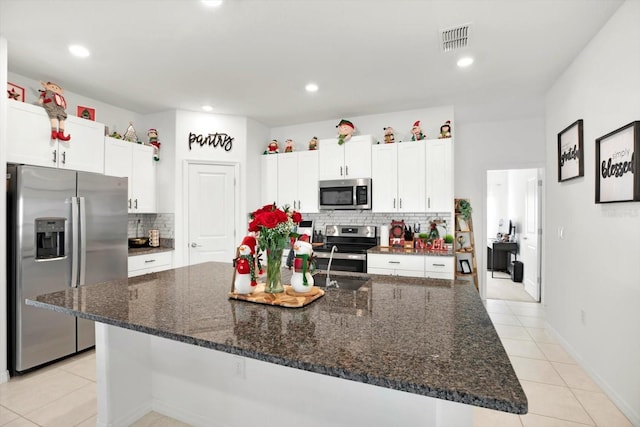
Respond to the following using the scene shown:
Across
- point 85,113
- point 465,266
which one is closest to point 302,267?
point 85,113

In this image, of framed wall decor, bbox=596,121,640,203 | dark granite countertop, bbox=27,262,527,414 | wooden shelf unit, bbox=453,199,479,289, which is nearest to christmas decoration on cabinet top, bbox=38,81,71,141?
dark granite countertop, bbox=27,262,527,414

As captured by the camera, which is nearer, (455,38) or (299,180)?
(455,38)

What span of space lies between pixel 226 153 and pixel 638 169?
4080 millimetres

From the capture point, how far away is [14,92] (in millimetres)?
2867

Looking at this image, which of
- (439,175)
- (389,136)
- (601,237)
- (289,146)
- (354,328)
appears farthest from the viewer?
(289,146)

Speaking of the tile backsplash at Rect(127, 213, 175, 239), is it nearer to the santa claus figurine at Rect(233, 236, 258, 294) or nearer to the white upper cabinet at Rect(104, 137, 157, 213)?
the white upper cabinet at Rect(104, 137, 157, 213)

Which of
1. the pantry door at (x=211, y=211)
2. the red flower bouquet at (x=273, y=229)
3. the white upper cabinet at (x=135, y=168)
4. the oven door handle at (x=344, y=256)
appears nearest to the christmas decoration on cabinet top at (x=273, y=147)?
the pantry door at (x=211, y=211)

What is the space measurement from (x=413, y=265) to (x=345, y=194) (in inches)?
50.1

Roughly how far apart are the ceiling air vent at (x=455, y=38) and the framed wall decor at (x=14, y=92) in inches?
141

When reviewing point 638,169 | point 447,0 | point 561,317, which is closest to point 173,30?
point 447,0

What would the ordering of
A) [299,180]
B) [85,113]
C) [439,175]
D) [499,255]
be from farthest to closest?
[499,255] < [299,180] < [439,175] < [85,113]

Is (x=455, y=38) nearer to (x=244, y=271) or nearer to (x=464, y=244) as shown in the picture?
(x=244, y=271)

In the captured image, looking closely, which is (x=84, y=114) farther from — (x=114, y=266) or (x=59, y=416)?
(x=59, y=416)

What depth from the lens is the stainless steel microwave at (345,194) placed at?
14.1 feet
